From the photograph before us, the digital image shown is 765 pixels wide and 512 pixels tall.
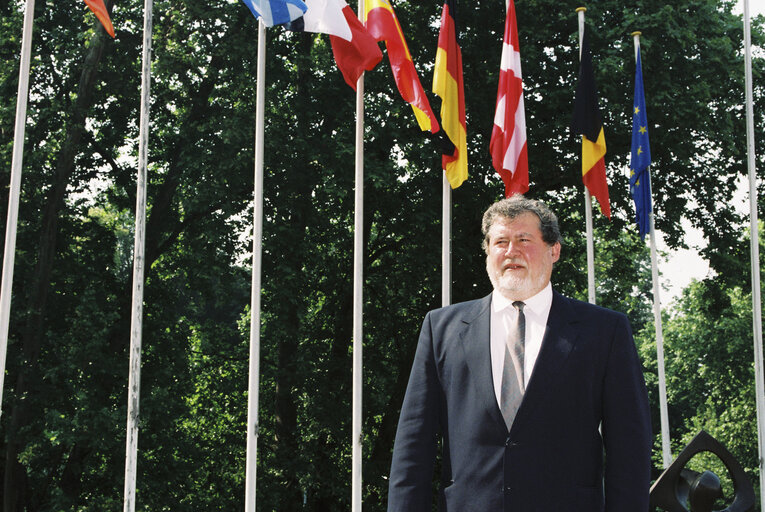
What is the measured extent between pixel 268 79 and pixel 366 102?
1835 millimetres

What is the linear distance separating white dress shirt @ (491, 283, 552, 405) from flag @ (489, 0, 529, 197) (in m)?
6.22

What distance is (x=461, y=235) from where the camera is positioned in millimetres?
16062

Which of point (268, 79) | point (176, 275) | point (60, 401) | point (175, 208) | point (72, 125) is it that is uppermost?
point (268, 79)

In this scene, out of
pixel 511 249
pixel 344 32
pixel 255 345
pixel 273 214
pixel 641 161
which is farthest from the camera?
pixel 273 214

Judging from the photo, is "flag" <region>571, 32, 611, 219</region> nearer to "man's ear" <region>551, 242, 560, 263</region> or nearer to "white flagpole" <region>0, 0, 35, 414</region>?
"white flagpole" <region>0, 0, 35, 414</region>

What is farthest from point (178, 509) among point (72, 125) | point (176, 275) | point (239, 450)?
point (72, 125)

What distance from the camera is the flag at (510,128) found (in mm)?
9492

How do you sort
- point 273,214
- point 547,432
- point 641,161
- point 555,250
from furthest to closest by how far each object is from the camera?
point 273,214, point 641,161, point 555,250, point 547,432

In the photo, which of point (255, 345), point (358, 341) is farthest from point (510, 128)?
point (255, 345)

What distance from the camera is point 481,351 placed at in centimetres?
318

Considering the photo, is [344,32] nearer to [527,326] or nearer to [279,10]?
[279,10]

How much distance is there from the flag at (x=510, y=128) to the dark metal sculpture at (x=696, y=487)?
19.5ft

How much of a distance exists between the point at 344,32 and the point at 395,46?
2.76 feet

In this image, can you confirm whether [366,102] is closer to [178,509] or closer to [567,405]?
[178,509]
